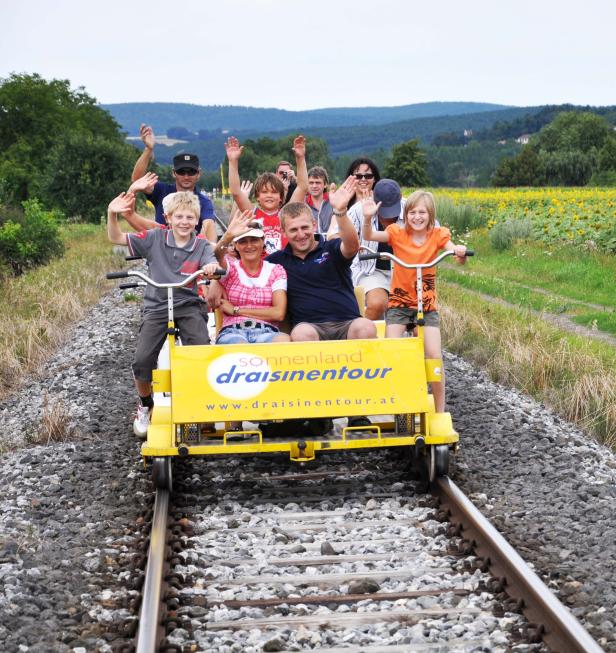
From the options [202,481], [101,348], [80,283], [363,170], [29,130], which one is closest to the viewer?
[202,481]

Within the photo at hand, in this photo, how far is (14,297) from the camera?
53.2ft

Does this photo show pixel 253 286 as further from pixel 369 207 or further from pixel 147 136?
pixel 147 136

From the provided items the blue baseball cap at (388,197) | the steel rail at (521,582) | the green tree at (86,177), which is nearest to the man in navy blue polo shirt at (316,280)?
the blue baseball cap at (388,197)

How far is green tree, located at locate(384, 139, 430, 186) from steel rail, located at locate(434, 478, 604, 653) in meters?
96.5

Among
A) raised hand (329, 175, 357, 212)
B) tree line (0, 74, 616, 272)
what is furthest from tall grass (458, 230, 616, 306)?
tree line (0, 74, 616, 272)

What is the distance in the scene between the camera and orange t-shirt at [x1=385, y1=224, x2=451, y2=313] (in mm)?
7527

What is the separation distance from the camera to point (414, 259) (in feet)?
24.9

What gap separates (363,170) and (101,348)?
15.8ft

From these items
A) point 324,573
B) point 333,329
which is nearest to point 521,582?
point 324,573

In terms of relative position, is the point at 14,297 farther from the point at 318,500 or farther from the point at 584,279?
the point at 318,500

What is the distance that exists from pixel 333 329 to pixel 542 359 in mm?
3246

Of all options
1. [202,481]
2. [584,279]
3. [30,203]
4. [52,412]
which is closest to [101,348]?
[52,412]

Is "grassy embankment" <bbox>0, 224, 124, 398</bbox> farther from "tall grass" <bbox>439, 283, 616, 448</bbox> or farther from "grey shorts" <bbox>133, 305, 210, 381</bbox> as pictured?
"tall grass" <bbox>439, 283, 616, 448</bbox>

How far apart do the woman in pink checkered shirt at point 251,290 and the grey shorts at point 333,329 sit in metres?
0.25
